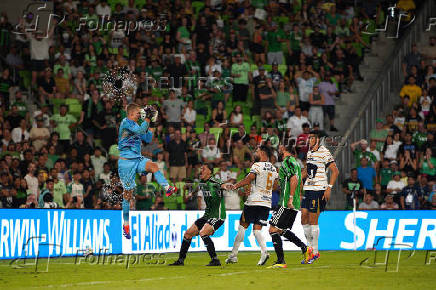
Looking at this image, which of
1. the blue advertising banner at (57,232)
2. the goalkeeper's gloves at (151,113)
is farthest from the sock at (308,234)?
the blue advertising banner at (57,232)

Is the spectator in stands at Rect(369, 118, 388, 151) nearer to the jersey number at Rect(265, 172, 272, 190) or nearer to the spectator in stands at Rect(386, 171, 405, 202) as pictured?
the spectator in stands at Rect(386, 171, 405, 202)

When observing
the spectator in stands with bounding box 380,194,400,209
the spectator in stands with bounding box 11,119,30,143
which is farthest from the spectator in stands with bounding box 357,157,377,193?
the spectator in stands with bounding box 11,119,30,143

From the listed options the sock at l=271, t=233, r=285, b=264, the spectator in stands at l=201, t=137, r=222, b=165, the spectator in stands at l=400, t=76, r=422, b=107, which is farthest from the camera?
the spectator in stands at l=400, t=76, r=422, b=107

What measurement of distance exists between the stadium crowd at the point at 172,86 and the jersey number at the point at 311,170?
5.39 meters

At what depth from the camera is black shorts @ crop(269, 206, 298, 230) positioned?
1608cm

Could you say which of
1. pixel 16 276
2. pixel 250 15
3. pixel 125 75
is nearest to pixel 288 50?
pixel 250 15

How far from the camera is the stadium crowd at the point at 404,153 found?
77.3ft

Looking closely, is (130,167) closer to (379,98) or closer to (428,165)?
(428,165)

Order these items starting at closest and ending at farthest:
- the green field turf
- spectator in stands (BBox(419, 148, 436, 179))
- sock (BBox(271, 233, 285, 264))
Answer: the green field turf
sock (BBox(271, 233, 285, 264))
spectator in stands (BBox(419, 148, 436, 179))

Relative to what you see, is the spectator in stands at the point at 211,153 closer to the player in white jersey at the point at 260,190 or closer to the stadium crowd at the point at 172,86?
the stadium crowd at the point at 172,86

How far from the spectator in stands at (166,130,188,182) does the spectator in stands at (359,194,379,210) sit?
16.5ft

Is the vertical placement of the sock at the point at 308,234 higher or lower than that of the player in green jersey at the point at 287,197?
lower

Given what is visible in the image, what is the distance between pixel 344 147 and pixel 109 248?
8225mm

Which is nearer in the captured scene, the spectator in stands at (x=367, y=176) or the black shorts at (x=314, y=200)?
the black shorts at (x=314, y=200)
